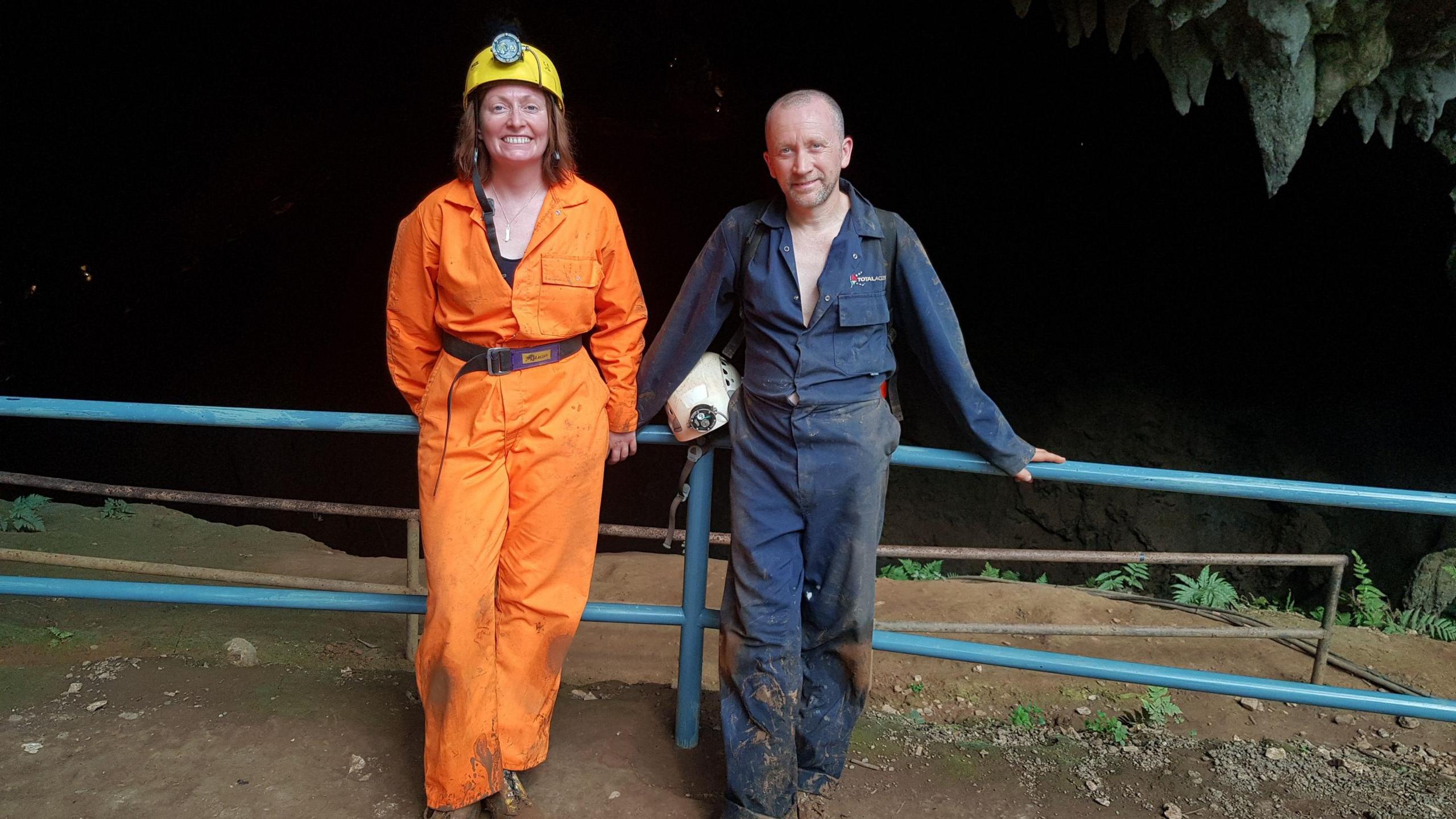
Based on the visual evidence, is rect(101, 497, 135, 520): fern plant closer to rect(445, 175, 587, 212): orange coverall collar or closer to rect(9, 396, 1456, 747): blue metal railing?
rect(9, 396, 1456, 747): blue metal railing


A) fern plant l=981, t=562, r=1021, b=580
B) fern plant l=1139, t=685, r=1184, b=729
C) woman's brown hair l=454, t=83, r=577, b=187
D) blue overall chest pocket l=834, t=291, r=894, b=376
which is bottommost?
fern plant l=981, t=562, r=1021, b=580

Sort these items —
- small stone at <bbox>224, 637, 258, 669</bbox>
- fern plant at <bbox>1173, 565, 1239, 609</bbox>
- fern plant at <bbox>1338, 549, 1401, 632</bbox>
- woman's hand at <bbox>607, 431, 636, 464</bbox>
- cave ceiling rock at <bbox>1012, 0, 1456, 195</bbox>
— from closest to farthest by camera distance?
woman's hand at <bbox>607, 431, 636, 464</bbox>
small stone at <bbox>224, 637, 258, 669</bbox>
cave ceiling rock at <bbox>1012, 0, 1456, 195</bbox>
fern plant at <bbox>1338, 549, 1401, 632</bbox>
fern plant at <bbox>1173, 565, 1239, 609</bbox>

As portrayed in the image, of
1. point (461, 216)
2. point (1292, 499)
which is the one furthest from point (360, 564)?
point (1292, 499)

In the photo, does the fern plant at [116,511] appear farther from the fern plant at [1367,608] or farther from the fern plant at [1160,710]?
the fern plant at [1367,608]

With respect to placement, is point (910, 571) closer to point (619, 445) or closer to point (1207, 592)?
point (1207, 592)

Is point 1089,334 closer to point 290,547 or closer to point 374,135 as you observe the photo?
point 290,547

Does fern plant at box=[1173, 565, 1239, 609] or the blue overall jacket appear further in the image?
fern plant at box=[1173, 565, 1239, 609]

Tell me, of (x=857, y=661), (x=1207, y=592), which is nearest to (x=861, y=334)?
(x=857, y=661)

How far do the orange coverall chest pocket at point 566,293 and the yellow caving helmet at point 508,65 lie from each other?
0.44 metres

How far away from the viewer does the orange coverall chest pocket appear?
2346 millimetres

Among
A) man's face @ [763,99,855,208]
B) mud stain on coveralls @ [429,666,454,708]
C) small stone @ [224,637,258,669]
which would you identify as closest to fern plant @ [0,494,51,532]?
small stone @ [224,637,258,669]

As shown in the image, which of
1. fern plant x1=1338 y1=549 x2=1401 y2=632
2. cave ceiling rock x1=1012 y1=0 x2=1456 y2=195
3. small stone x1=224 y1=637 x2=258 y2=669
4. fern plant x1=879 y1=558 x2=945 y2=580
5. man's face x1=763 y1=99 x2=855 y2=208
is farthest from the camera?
fern plant x1=879 y1=558 x2=945 y2=580

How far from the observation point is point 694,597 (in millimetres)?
2676

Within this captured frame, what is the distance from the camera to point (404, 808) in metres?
2.45
